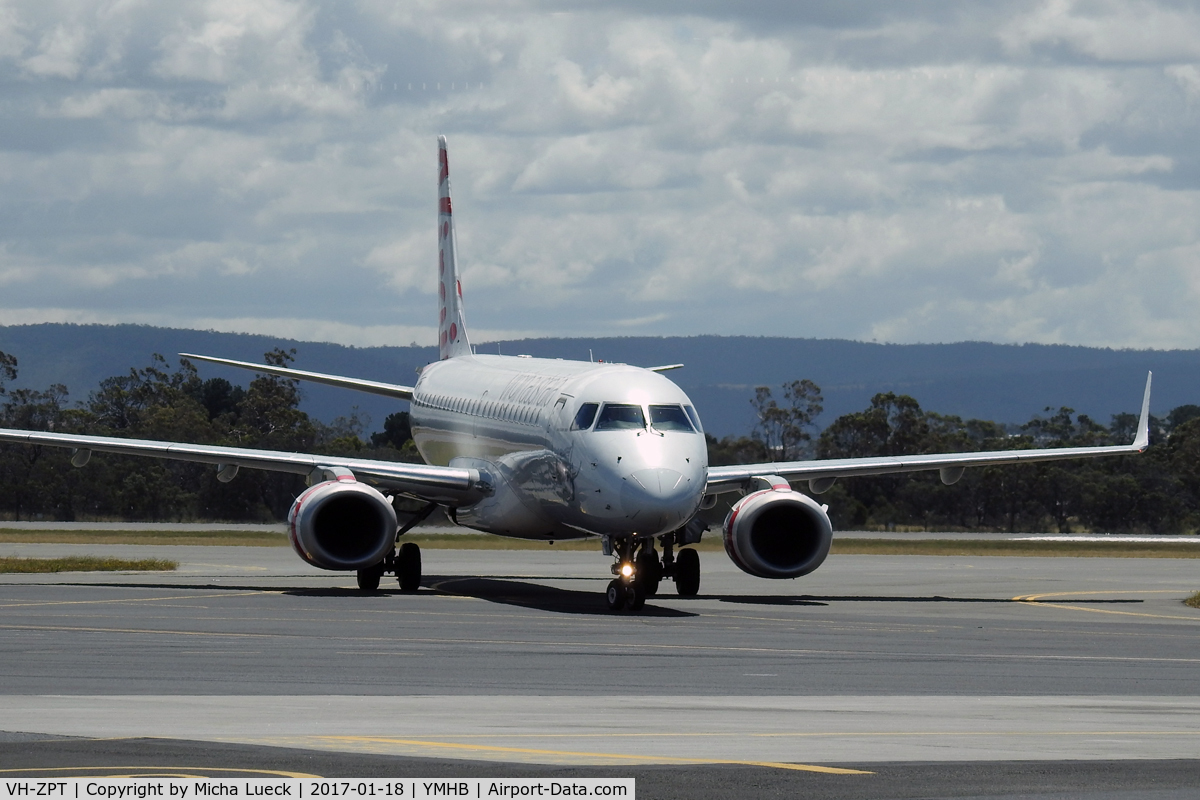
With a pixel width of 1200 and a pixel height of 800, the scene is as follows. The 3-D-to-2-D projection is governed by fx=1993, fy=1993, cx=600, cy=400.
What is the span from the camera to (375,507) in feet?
115

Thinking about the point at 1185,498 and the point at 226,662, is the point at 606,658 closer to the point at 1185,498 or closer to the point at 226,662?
the point at 226,662

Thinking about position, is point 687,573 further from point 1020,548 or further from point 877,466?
point 1020,548

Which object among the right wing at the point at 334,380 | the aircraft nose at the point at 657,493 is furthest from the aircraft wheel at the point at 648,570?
the right wing at the point at 334,380

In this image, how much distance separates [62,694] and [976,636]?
13.5m

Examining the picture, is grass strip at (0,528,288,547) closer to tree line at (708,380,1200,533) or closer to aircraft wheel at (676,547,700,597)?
tree line at (708,380,1200,533)

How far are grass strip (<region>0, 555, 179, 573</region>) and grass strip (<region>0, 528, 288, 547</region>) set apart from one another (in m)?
16.7

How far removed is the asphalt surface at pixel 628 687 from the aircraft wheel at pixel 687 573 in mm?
606

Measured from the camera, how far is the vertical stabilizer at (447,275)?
167ft

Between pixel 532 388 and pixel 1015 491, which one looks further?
pixel 1015 491

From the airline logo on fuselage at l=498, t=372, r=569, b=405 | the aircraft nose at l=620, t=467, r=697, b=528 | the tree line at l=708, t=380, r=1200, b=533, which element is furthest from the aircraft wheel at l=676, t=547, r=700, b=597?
the tree line at l=708, t=380, r=1200, b=533

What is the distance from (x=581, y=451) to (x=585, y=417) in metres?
0.66

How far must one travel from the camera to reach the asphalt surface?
1318cm

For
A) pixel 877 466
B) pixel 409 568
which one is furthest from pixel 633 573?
pixel 877 466

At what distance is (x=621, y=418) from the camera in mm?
31406
